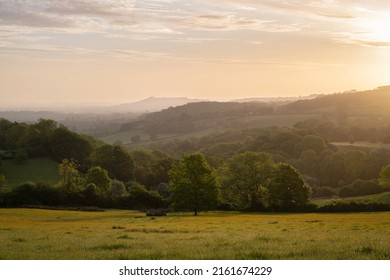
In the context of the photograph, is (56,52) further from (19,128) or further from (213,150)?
(213,150)

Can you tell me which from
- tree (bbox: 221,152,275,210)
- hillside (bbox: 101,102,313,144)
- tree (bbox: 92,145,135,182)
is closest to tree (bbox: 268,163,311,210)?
tree (bbox: 221,152,275,210)

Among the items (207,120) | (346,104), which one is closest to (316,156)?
(346,104)

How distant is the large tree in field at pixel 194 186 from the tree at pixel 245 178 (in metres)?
7.70

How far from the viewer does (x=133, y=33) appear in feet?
52.8

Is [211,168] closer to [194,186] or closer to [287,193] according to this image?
[194,186]

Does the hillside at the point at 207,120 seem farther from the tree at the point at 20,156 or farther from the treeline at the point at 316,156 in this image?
the tree at the point at 20,156

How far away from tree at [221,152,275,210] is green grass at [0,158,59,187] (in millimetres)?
25891

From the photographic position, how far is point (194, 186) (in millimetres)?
48281

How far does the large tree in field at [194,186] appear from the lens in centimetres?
4778

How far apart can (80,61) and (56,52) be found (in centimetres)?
92

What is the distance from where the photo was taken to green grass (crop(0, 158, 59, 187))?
67750 millimetres
